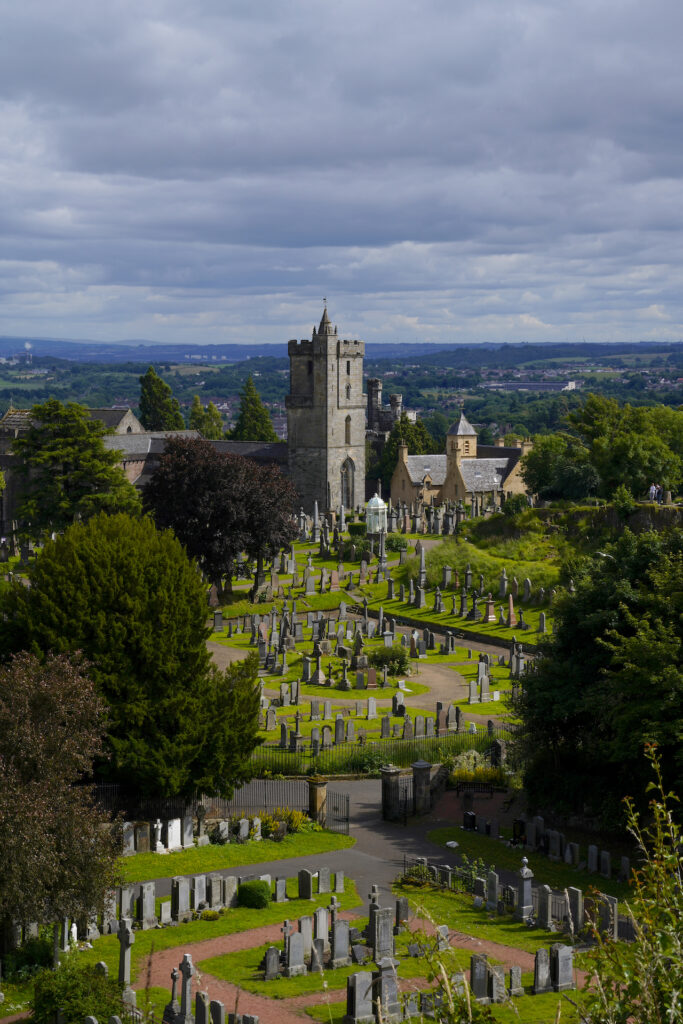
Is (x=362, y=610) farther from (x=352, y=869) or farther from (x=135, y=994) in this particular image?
(x=135, y=994)

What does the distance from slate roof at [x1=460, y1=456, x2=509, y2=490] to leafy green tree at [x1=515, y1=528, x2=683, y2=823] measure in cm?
5847

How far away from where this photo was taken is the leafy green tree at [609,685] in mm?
27938

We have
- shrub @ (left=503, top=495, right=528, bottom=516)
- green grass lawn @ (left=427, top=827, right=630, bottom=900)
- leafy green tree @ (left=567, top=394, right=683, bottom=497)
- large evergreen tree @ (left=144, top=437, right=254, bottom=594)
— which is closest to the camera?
green grass lawn @ (left=427, top=827, right=630, bottom=900)

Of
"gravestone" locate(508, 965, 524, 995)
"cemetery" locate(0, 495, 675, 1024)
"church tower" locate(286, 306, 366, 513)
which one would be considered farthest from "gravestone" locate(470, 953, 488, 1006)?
"church tower" locate(286, 306, 366, 513)

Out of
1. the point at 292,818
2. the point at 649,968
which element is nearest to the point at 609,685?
the point at 292,818

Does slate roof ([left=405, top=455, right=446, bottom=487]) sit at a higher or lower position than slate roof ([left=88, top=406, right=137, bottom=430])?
lower

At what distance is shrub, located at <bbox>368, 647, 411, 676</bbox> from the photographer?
4781cm

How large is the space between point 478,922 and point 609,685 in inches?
279

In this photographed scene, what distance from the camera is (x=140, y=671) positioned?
31.5m

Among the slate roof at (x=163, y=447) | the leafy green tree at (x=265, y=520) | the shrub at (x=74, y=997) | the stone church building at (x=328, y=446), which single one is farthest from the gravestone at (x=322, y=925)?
the slate roof at (x=163, y=447)

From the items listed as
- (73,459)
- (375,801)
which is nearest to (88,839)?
(375,801)

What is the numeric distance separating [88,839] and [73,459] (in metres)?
44.8

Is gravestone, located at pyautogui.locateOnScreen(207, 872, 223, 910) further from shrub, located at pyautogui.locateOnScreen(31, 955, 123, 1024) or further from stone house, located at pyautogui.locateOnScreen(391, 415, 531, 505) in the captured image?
stone house, located at pyautogui.locateOnScreen(391, 415, 531, 505)

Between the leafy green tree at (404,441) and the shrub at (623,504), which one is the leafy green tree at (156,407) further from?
the shrub at (623,504)
